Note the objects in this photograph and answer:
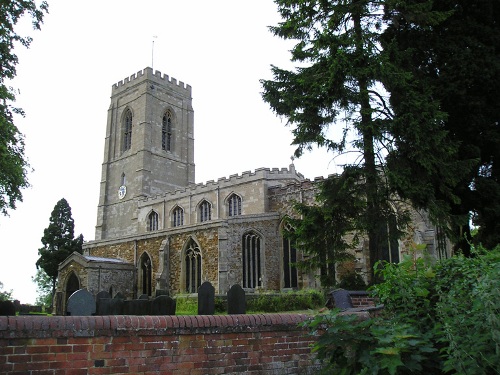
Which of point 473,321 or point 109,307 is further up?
point 109,307

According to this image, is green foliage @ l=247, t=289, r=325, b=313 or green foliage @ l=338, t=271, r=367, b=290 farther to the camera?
green foliage @ l=247, t=289, r=325, b=313

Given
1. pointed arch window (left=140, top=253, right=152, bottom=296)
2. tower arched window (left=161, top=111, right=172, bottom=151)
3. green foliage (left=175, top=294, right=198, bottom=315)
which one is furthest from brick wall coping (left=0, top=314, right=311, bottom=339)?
tower arched window (left=161, top=111, right=172, bottom=151)

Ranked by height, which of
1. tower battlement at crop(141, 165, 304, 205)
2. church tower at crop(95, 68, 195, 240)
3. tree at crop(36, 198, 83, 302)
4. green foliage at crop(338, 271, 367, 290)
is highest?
church tower at crop(95, 68, 195, 240)

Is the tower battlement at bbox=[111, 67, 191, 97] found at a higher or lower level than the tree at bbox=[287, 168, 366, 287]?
higher

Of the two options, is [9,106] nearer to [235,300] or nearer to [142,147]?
[235,300]

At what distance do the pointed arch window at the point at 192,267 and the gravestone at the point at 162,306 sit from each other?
19.4 metres

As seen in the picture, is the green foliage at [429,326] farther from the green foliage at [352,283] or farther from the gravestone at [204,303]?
the green foliage at [352,283]

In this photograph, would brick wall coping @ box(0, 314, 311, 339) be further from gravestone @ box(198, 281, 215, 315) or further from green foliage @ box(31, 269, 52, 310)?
green foliage @ box(31, 269, 52, 310)

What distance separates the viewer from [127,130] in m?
48.1

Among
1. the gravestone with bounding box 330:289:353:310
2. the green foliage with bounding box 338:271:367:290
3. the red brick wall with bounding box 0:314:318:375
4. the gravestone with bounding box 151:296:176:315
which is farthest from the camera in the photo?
the green foliage with bounding box 338:271:367:290

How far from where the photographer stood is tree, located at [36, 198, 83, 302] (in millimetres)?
42188

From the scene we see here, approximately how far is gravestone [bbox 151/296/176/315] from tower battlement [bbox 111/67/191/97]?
4177cm

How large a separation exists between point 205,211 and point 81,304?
95.3 ft

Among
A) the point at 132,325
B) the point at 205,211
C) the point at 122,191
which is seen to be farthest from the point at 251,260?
the point at 122,191
